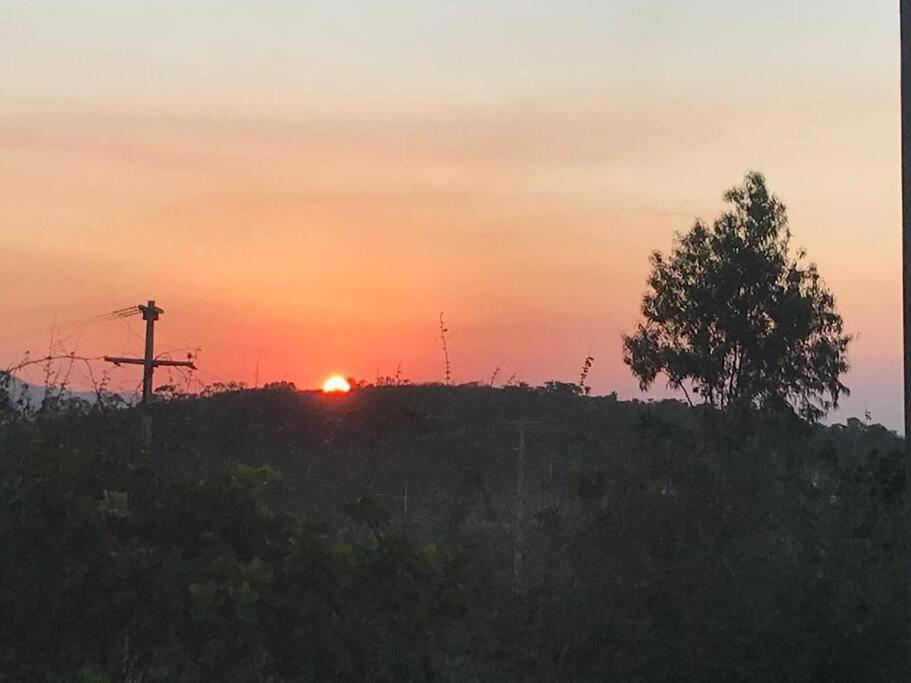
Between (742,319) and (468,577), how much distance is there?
94.6ft

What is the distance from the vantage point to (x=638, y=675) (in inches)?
320

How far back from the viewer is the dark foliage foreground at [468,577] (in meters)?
4.80

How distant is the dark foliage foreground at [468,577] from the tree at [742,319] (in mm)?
21674

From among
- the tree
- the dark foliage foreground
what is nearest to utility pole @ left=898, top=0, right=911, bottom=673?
the dark foliage foreground

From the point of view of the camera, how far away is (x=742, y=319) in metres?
33.2

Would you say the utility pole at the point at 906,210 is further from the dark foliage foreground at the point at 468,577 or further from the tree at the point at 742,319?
the tree at the point at 742,319

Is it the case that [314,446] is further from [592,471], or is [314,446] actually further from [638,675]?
[638,675]

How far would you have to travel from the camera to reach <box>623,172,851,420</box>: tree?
3322 cm

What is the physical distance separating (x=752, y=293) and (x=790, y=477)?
25.2 metres

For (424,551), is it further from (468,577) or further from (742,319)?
(742,319)

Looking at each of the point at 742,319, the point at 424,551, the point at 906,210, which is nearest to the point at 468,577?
the point at 424,551

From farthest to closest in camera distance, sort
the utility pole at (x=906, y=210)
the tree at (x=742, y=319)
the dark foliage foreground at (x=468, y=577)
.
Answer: the tree at (x=742, y=319)
the utility pole at (x=906, y=210)
the dark foliage foreground at (x=468, y=577)

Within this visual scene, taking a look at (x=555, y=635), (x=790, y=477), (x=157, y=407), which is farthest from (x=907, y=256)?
(x=157, y=407)

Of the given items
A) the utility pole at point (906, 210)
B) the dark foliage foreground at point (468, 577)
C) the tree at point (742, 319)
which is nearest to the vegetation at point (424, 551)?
the dark foliage foreground at point (468, 577)
